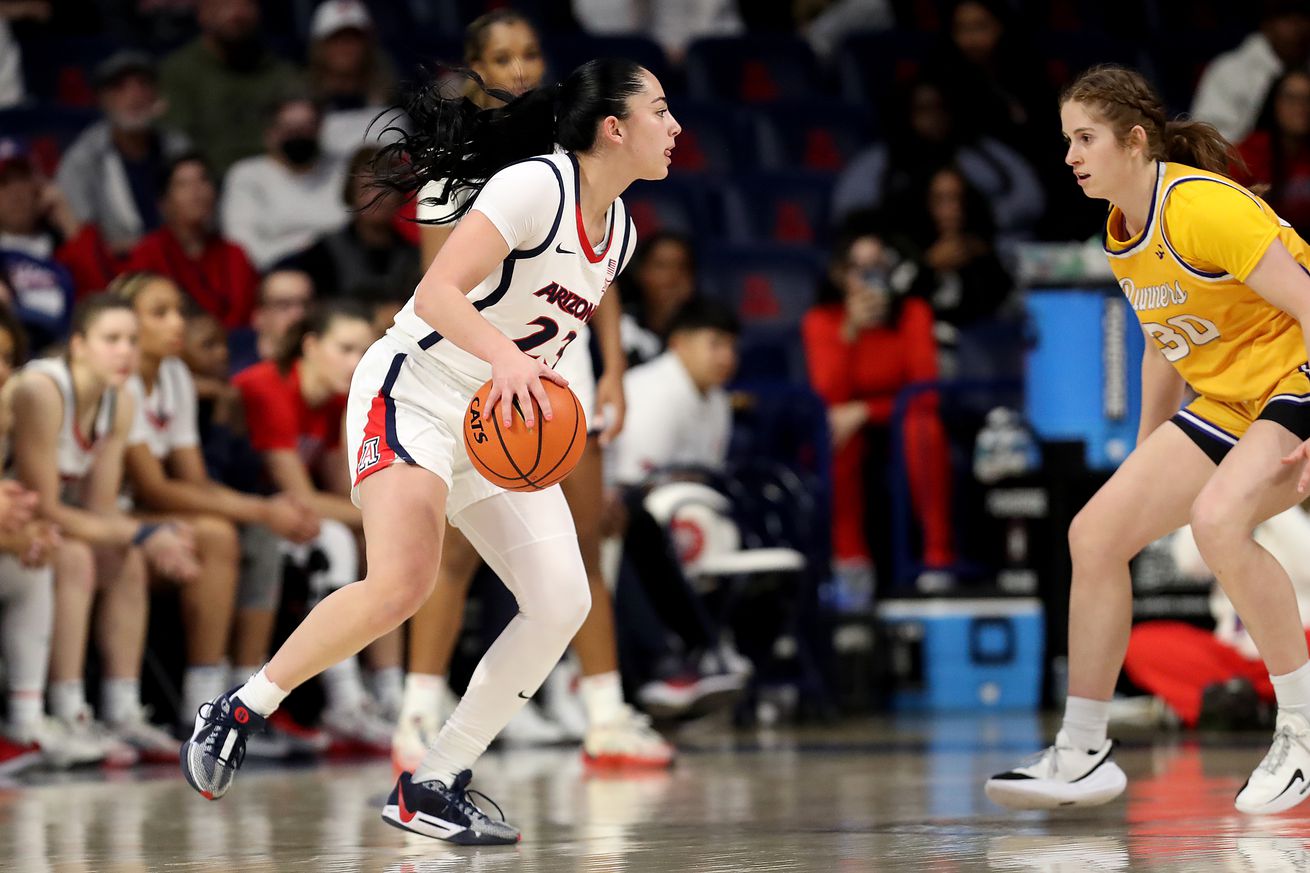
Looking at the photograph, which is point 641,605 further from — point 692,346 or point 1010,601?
point 1010,601

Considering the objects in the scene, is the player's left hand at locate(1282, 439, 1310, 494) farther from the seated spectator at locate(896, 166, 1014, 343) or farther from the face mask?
the face mask

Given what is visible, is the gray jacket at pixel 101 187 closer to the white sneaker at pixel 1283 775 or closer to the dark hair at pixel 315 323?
the dark hair at pixel 315 323

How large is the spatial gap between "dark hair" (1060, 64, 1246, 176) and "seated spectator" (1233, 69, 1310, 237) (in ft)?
17.9

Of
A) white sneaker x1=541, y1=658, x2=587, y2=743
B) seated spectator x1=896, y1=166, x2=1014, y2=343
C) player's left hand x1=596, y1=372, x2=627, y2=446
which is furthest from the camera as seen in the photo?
seated spectator x1=896, y1=166, x2=1014, y2=343

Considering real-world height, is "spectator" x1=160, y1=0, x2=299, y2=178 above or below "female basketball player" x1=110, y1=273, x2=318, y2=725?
above

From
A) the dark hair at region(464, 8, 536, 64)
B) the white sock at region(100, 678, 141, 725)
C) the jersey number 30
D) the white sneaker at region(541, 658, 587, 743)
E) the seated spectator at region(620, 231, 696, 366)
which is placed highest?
the dark hair at region(464, 8, 536, 64)

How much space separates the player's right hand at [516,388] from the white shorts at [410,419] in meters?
0.34

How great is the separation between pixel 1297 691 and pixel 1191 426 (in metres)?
0.63

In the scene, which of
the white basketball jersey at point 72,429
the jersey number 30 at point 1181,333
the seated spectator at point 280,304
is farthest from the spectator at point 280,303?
the jersey number 30 at point 1181,333

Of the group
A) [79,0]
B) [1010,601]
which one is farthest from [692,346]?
[79,0]

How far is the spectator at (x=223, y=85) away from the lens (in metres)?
10.2

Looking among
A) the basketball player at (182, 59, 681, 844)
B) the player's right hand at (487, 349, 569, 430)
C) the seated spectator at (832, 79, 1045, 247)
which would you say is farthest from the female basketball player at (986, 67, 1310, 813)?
the seated spectator at (832, 79, 1045, 247)

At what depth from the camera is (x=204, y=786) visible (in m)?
3.97

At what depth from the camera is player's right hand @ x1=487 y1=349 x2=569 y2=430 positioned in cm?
371
